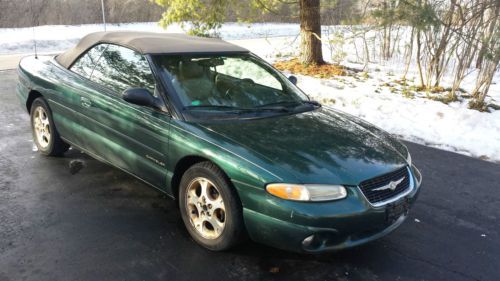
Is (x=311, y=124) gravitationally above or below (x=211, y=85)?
below

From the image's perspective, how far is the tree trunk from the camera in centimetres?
1104

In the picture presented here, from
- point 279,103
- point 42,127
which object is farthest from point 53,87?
point 279,103

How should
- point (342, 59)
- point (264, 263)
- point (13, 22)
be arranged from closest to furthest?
point (264, 263) → point (342, 59) → point (13, 22)

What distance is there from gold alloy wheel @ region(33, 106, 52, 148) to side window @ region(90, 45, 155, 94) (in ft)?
3.41

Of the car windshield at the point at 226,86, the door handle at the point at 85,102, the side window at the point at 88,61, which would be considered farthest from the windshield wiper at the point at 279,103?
the side window at the point at 88,61

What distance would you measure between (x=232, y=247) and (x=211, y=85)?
1398 mm

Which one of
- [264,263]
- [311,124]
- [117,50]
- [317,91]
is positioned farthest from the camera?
[317,91]

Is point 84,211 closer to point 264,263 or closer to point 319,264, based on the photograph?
point 264,263

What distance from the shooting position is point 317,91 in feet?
29.7

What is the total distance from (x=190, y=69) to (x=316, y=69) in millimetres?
7693

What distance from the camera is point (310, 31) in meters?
11.2

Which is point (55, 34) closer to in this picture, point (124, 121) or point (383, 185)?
point (124, 121)

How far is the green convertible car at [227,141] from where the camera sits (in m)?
2.88

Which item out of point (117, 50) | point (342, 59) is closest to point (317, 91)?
point (342, 59)
